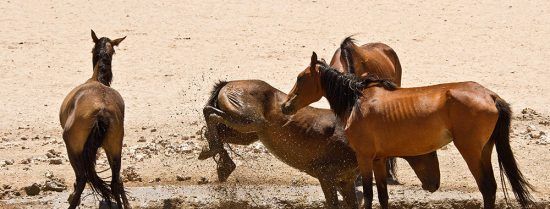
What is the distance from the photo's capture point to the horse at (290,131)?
37.4ft

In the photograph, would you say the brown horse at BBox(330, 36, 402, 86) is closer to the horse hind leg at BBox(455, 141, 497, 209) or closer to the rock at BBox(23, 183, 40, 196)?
the horse hind leg at BBox(455, 141, 497, 209)

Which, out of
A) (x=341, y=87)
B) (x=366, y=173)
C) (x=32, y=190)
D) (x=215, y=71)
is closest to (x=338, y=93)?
(x=341, y=87)

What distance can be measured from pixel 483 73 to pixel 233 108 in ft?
22.3

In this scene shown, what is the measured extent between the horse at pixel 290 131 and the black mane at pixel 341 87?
650mm

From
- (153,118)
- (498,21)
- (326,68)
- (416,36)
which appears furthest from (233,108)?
(498,21)

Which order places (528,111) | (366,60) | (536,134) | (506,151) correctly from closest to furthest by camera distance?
(506,151) < (366,60) < (536,134) < (528,111)

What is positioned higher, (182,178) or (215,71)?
(215,71)

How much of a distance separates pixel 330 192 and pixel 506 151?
5.81 ft

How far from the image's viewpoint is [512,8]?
20.3 meters

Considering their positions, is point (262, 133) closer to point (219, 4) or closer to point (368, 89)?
point (368, 89)

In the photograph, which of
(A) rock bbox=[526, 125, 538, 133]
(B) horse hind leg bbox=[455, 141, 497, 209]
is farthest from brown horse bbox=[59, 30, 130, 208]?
(A) rock bbox=[526, 125, 538, 133]

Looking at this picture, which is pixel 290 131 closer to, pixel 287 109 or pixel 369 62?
pixel 287 109

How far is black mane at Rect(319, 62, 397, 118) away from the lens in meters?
10.8

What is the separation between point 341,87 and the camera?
426 inches
